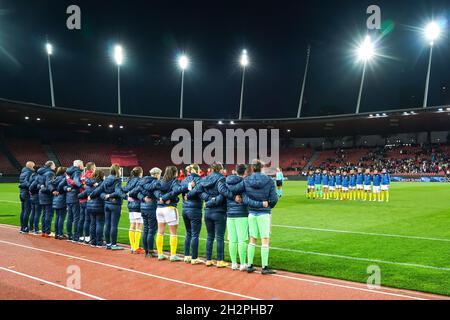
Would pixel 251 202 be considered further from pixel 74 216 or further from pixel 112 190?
pixel 74 216

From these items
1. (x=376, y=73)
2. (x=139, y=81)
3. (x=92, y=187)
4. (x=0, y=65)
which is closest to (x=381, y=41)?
(x=376, y=73)

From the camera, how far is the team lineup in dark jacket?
24.5 ft

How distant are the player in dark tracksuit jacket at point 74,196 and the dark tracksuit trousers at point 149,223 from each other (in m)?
2.67

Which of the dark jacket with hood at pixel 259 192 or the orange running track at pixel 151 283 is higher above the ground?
the dark jacket with hood at pixel 259 192

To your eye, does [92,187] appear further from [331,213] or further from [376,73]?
[376,73]

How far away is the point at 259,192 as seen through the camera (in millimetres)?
7324

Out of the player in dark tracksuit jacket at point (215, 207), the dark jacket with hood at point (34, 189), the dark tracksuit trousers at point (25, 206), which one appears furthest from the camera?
the dark tracksuit trousers at point (25, 206)

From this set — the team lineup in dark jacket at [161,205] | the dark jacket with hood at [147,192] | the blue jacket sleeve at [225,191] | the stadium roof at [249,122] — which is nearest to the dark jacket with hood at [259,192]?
the team lineup in dark jacket at [161,205]

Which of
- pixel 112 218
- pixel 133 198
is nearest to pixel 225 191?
pixel 133 198

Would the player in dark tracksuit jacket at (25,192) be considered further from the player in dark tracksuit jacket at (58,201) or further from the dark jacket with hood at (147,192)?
the dark jacket with hood at (147,192)

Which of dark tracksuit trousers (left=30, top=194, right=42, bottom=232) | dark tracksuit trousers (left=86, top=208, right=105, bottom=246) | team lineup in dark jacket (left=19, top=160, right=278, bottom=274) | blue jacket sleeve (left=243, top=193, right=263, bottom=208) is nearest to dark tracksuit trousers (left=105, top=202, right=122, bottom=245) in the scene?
team lineup in dark jacket (left=19, top=160, right=278, bottom=274)

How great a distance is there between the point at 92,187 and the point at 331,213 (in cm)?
1017

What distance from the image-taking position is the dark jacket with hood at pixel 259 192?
7320mm

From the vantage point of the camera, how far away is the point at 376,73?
6003cm
